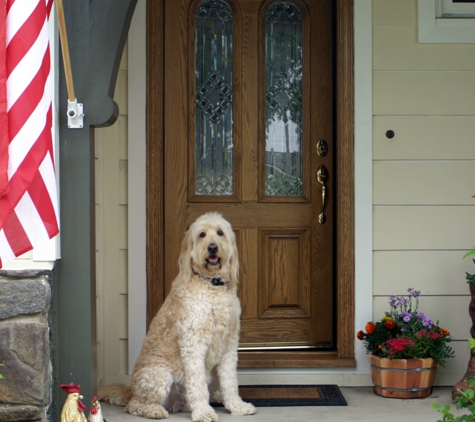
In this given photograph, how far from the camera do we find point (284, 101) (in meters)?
3.99

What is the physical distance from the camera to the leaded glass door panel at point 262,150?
3910 mm

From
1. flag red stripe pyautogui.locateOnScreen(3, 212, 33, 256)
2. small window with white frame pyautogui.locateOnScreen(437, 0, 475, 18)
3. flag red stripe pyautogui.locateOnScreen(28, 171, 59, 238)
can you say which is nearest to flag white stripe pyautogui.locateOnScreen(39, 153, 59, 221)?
flag red stripe pyautogui.locateOnScreen(28, 171, 59, 238)

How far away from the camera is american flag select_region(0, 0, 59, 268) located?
2.11 metres

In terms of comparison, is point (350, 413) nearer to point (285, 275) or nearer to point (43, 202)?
point (285, 275)

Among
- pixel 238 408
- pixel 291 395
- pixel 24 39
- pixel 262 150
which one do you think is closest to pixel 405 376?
pixel 291 395

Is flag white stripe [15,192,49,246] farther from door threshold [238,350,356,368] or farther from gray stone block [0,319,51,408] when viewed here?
door threshold [238,350,356,368]

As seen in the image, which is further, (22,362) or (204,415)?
(204,415)

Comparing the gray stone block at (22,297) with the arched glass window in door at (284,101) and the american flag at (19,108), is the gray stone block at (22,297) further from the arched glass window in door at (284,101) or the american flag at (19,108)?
the arched glass window in door at (284,101)

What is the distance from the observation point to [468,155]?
12.5ft

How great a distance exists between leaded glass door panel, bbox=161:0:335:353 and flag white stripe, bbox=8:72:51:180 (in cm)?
174

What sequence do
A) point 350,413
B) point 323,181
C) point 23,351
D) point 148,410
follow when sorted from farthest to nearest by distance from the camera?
point 323,181 → point 350,413 → point 148,410 → point 23,351

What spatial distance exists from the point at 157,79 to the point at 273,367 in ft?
5.75

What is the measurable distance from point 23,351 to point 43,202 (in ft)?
2.60

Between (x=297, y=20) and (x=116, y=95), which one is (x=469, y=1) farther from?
(x=116, y=95)
